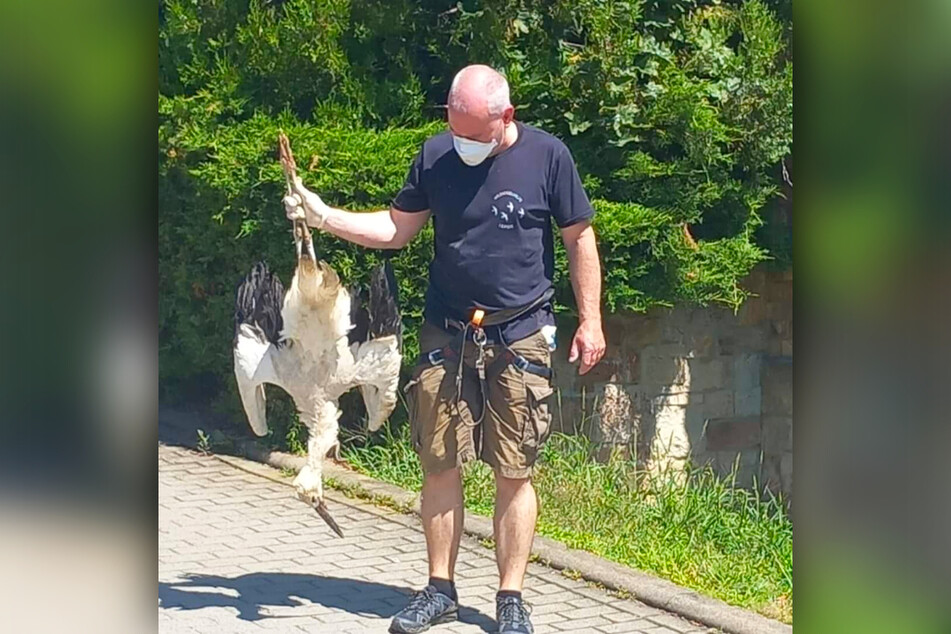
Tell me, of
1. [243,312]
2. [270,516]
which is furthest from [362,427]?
[243,312]

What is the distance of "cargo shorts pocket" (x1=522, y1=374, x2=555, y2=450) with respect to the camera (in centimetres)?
513

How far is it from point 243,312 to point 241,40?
5.20 ft

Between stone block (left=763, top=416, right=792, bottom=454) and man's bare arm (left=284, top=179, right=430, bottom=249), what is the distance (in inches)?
87.7

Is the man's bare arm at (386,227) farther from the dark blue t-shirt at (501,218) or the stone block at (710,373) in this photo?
the stone block at (710,373)

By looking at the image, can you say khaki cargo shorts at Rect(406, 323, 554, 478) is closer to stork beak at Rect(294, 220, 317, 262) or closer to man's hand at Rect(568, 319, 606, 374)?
man's hand at Rect(568, 319, 606, 374)

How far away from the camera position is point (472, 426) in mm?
5195

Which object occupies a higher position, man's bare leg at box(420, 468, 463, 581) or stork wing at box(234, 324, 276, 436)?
stork wing at box(234, 324, 276, 436)

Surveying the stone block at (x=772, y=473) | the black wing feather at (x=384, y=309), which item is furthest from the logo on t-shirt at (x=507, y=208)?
the stone block at (x=772, y=473)
